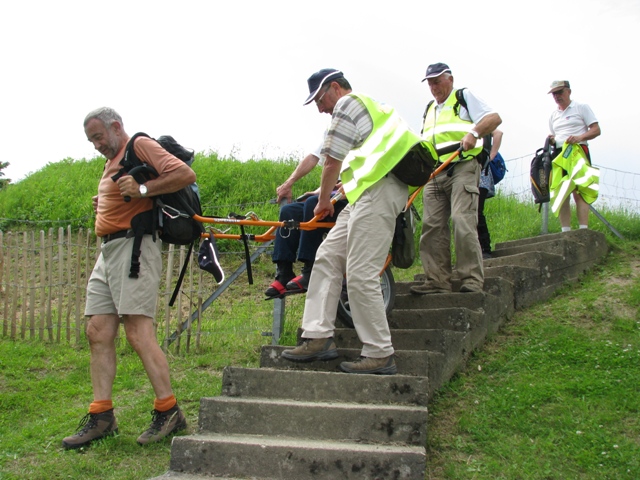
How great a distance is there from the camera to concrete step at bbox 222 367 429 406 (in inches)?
161

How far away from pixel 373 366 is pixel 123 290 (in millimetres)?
1574

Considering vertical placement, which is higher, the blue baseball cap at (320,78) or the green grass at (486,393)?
the blue baseball cap at (320,78)

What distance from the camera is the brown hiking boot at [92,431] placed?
430 centimetres

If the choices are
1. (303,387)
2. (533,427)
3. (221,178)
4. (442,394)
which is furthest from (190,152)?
(221,178)

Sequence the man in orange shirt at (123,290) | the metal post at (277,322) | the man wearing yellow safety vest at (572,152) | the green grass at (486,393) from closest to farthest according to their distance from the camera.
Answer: the green grass at (486,393), the man in orange shirt at (123,290), the metal post at (277,322), the man wearing yellow safety vest at (572,152)

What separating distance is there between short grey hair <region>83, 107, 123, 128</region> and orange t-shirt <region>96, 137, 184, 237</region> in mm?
228

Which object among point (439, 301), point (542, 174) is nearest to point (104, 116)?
point (439, 301)

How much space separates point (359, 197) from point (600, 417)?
6.59 feet

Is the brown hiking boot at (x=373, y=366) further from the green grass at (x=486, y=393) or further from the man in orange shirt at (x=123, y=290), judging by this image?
the man in orange shirt at (x=123, y=290)

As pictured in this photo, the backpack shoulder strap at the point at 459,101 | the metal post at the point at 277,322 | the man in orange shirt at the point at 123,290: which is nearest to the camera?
the man in orange shirt at the point at 123,290

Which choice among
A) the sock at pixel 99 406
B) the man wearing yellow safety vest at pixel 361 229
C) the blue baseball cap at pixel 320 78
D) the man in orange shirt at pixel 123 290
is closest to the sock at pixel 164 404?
the man in orange shirt at pixel 123 290

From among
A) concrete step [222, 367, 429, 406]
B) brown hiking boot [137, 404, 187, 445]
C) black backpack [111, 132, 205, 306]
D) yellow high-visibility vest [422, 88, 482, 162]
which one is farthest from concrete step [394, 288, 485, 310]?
brown hiking boot [137, 404, 187, 445]

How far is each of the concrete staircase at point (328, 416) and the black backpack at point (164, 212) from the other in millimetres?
914

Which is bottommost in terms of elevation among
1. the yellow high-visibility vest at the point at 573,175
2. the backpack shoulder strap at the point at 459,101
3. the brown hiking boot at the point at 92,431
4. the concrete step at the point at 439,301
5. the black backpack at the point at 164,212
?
the brown hiking boot at the point at 92,431
